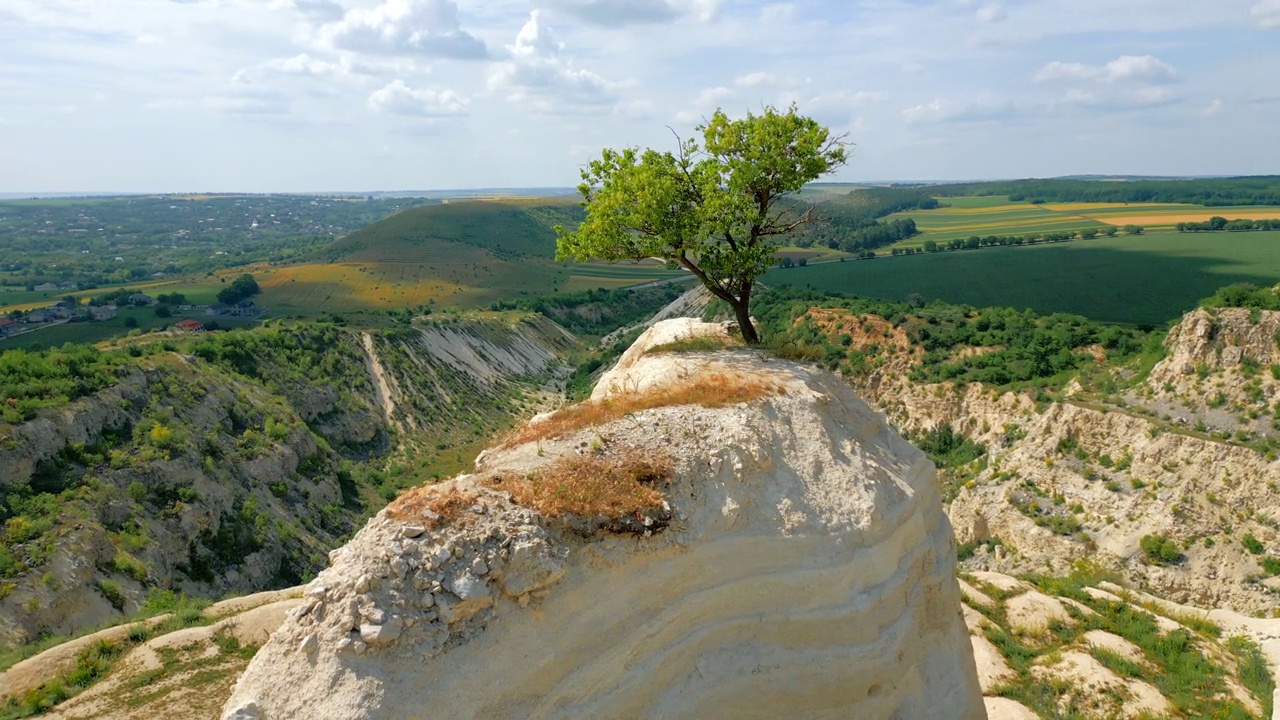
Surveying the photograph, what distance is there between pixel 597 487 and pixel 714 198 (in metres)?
12.8

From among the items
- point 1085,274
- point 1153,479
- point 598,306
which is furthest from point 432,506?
point 598,306

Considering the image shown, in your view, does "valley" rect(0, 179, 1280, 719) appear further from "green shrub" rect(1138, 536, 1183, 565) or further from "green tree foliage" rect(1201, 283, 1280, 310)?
"green tree foliage" rect(1201, 283, 1280, 310)

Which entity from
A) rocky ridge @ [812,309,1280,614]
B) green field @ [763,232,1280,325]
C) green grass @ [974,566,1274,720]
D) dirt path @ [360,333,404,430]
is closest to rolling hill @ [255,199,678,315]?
green field @ [763,232,1280,325]

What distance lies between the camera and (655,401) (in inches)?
675

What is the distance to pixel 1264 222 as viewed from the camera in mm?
133375

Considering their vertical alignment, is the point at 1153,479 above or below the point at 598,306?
below

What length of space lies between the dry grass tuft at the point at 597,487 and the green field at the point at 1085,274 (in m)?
79.5

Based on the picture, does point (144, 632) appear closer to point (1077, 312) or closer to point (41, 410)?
point (41, 410)

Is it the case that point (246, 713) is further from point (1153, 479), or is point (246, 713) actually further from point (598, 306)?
point (598, 306)

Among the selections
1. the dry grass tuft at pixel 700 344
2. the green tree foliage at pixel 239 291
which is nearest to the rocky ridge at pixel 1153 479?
the dry grass tuft at pixel 700 344

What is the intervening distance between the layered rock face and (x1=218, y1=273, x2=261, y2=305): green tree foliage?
415ft

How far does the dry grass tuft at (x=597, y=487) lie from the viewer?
511 inches

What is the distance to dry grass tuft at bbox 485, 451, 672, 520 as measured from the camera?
13.0 meters

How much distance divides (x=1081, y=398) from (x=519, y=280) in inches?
5000
